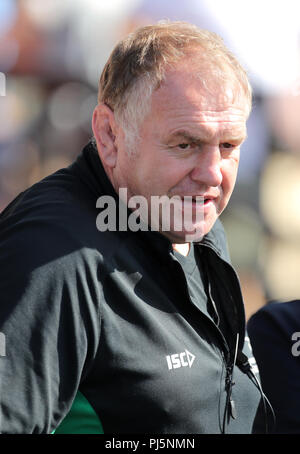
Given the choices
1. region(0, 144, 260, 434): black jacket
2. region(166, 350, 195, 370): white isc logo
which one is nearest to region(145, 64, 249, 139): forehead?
region(0, 144, 260, 434): black jacket

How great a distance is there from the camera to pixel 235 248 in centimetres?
477

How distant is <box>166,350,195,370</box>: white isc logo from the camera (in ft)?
5.39

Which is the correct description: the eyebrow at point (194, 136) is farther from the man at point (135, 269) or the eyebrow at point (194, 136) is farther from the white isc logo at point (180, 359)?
the white isc logo at point (180, 359)

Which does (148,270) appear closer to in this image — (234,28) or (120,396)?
(120,396)

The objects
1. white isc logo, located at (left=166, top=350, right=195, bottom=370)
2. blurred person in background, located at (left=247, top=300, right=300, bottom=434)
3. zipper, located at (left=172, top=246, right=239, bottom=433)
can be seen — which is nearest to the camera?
white isc logo, located at (left=166, top=350, right=195, bottom=370)

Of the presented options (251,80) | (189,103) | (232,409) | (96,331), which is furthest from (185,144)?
(251,80)

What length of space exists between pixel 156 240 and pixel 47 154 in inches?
115

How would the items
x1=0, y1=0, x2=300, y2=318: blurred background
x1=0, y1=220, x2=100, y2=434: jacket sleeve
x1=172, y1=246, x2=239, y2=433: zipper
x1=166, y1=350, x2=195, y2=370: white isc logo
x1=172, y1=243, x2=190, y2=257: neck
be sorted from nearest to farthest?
x1=0, y1=220, x2=100, y2=434: jacket sleeve
x1=166, y1=350, x2=195, y2=370: white isc logo
x1=172, y1=246, x2=239, y2=433: zipper
x1=172, y1=243, x2=190, y2=257: neck
x1=0, y1=0, x2=300, y2=318: blurred background

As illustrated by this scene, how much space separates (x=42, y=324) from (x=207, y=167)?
605 millimetres

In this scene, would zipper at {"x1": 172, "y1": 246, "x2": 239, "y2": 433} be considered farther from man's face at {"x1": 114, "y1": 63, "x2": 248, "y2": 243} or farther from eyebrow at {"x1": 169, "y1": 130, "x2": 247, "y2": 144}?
eyebrow at {"x1": 169, "y1": 130, "x2": 247, "y2": 144}

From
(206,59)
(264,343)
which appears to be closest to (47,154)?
(264,343)

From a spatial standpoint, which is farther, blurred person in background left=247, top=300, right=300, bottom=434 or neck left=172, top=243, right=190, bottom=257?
blurred person in background left=247, top=300, right=300, bottom=434

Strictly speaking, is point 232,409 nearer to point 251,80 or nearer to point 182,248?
point 182,248

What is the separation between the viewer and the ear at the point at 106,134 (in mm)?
1802
